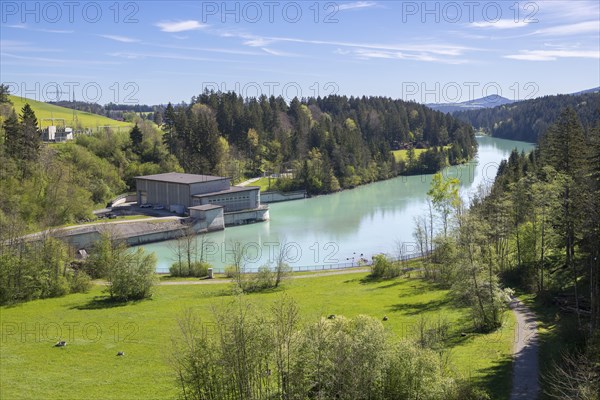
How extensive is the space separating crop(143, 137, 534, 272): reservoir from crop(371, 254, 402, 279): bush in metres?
6.02

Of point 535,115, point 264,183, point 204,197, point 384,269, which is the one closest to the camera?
point 384,269

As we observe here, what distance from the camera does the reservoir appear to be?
42000mm

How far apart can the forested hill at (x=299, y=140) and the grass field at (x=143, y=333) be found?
42509mm

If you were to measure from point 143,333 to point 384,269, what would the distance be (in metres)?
16.3

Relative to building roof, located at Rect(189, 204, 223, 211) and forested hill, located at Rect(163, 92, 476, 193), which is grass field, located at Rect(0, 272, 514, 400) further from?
forested hill, located at Rect(163, 92, 476, 193)

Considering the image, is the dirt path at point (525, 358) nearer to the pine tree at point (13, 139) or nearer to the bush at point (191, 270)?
the bush at point (191, 270)

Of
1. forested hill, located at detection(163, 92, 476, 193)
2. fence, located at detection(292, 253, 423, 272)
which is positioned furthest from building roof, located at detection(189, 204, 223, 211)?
forested hill, located at detection(163, 92, 476, 193)

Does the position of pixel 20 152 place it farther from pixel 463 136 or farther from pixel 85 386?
pixel 463 136

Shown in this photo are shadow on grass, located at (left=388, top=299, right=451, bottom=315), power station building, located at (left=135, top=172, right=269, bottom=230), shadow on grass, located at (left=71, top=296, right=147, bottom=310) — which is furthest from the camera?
power station building, located at (left=135, top=172, right=269, bottom=230)

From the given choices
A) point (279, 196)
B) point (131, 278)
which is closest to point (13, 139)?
point (131, 278)

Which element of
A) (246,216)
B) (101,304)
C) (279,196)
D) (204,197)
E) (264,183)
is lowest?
(101,304)

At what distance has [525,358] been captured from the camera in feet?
56.9

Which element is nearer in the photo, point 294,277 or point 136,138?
point 294,277

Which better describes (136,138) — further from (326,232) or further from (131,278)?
(131,278)
